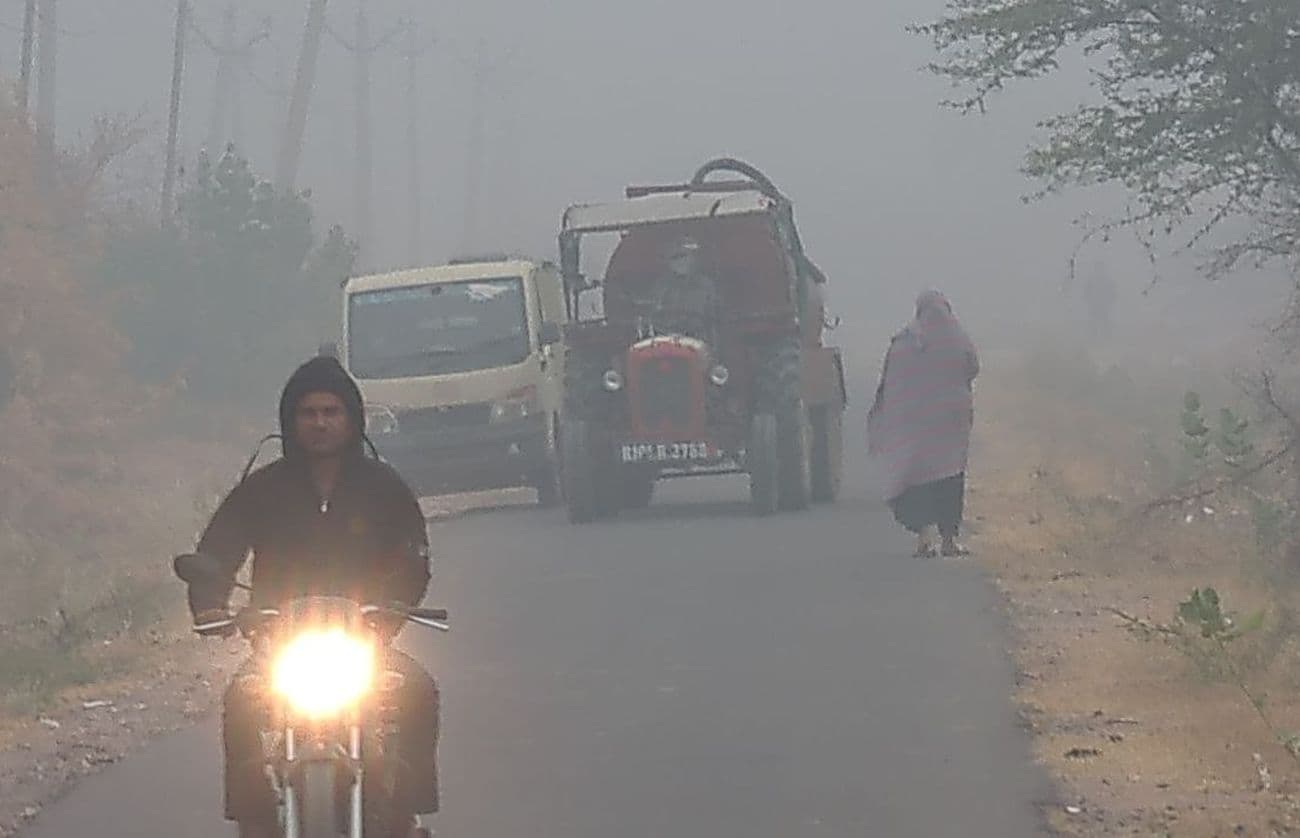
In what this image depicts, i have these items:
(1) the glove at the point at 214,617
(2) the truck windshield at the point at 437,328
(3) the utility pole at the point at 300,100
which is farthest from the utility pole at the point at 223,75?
(1) the glove at the point at 214,617

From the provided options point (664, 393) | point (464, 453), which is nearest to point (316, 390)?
point (664, 393)

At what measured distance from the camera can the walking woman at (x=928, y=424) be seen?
740 inches

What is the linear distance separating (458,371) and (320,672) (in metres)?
18.5

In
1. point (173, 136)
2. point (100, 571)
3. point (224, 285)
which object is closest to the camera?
point (100, 571)

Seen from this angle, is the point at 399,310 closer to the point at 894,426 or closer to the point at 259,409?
the point at 894,426

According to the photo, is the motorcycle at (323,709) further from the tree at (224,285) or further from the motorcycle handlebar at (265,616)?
the tree at (224,285)

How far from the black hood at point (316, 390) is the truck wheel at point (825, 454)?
55.6 feet

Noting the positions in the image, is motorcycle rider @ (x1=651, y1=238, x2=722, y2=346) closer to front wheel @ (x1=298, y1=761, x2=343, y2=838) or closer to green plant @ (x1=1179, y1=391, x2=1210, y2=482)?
green plant @ (x1=1179, y1=391, x2=1210, y2=482)

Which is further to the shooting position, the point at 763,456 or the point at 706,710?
the point at 763,456

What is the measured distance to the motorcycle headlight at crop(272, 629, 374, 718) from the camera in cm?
636

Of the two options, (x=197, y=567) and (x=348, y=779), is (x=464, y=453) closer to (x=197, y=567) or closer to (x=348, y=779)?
(x=197, y=567)

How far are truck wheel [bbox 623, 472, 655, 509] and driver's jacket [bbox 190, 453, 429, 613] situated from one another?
54.5ft

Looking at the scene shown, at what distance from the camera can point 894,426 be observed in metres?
19.1

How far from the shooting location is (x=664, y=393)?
74.2 ft
